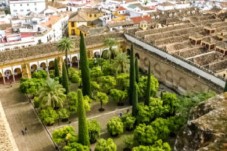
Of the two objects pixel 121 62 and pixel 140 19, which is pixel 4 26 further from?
pixel 121 62

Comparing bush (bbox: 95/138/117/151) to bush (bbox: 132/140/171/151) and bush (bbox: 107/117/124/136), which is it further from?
bush (bbox: 107/117/124/136)

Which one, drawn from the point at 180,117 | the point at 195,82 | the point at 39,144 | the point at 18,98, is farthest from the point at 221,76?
the point at 18,98

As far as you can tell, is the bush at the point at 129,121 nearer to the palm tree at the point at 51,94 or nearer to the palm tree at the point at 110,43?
the palm tree at the point at 51,94

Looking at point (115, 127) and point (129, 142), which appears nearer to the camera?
point (129, 142)

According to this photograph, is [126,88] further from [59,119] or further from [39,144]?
[39,144]

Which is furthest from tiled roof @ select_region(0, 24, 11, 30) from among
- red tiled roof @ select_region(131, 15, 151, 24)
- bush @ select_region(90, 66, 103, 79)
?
red tiled roof @ select_region(131, 15, 151, 24)

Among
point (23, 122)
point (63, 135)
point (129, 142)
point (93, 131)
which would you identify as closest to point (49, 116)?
point (23, 122)
